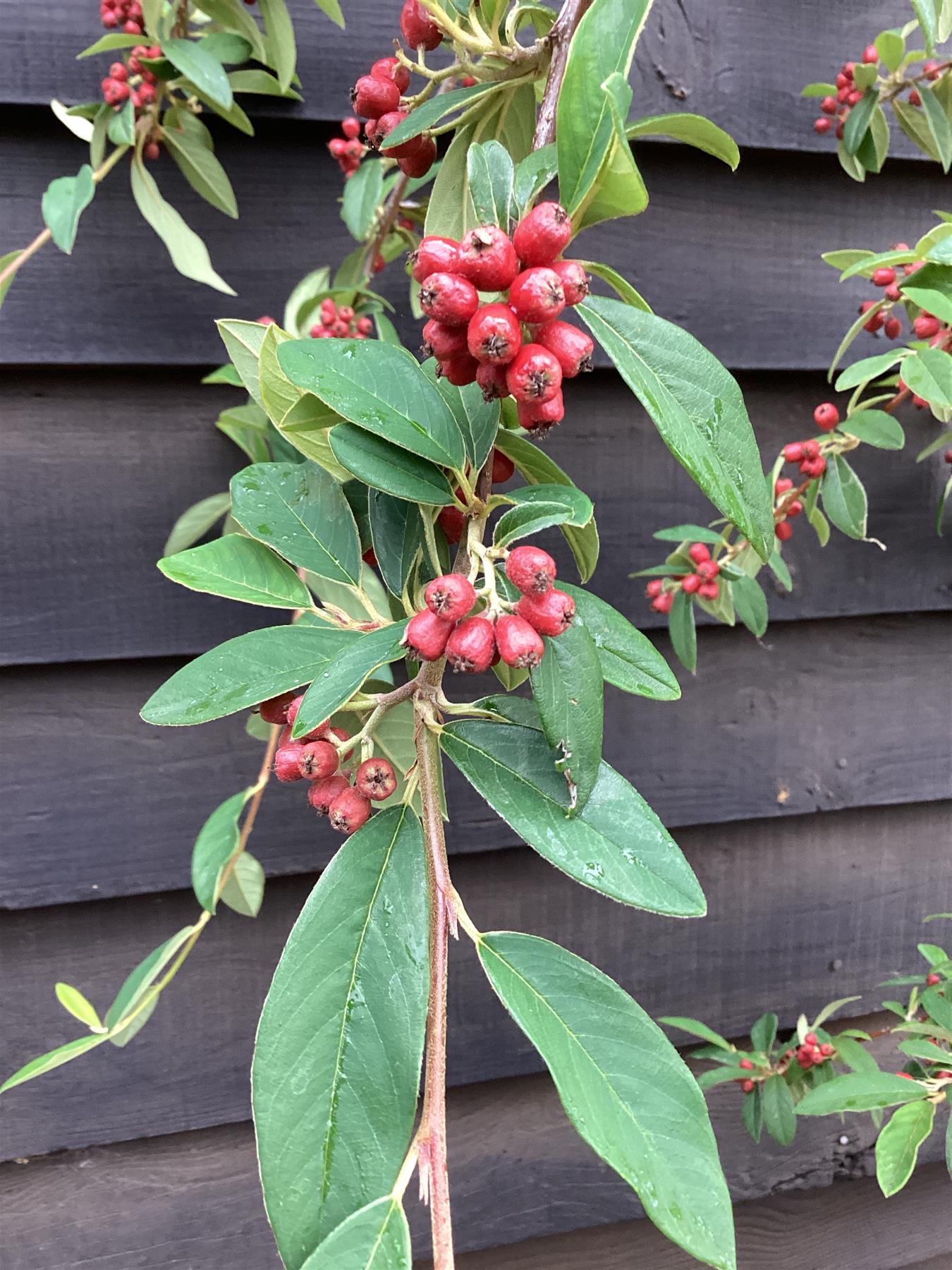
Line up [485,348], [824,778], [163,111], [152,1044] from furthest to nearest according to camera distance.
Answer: [824,778] → [152,1044] → [163,111] → [485,348]

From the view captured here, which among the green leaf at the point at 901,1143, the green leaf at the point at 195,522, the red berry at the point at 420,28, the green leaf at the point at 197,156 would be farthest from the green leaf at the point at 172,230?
the green leaf at the point at 901,1143

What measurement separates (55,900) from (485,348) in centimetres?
77

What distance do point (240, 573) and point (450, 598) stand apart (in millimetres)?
143

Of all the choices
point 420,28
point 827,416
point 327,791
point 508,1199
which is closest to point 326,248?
point 420,28

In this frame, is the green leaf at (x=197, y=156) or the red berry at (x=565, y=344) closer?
the red berry at (x=565, y=344)

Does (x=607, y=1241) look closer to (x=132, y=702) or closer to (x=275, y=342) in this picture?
(x=132, y=702)

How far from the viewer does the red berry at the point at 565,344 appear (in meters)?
0.28

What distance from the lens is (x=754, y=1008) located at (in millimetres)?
1021

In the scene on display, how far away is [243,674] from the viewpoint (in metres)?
0.34

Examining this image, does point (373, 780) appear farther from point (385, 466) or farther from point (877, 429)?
point (877, 429)

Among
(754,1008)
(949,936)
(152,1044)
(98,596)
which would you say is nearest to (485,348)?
(98,596)

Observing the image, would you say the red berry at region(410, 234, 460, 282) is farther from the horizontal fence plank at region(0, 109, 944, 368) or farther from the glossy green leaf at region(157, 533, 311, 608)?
the horizontal fence plank at region(0, 109, 944, 368)

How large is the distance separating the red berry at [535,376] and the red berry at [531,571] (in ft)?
0.17

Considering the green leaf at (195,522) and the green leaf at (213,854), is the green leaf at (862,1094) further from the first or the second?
the green leaf at (195,522)
